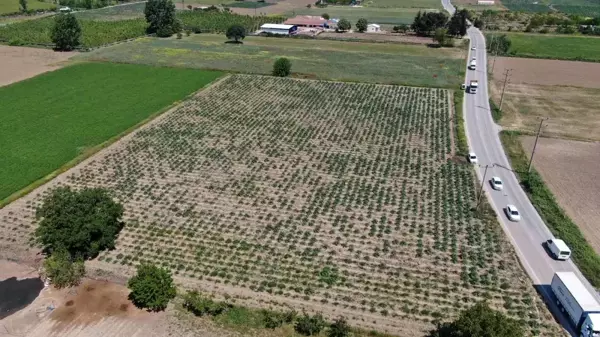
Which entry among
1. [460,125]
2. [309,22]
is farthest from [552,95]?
[309,22]

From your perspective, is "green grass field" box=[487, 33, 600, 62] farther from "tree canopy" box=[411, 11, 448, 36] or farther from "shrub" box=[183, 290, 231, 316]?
"shrub" box=[183, 290, 231, 316]

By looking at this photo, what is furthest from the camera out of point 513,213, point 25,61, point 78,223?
point 25,61

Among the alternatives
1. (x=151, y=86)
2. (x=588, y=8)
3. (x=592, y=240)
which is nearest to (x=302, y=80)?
(x=151, y=86)

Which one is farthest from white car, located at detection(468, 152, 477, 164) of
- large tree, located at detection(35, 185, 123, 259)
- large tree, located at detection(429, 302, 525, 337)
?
large tree, located at detection(35, 185, 123, 259)

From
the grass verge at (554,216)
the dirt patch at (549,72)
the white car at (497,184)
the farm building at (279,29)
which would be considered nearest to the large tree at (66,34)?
the farm building at (279,29)

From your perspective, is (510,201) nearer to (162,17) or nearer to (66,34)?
(66,34)

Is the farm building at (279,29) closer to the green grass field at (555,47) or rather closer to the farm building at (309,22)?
the farm building at (309,22)
